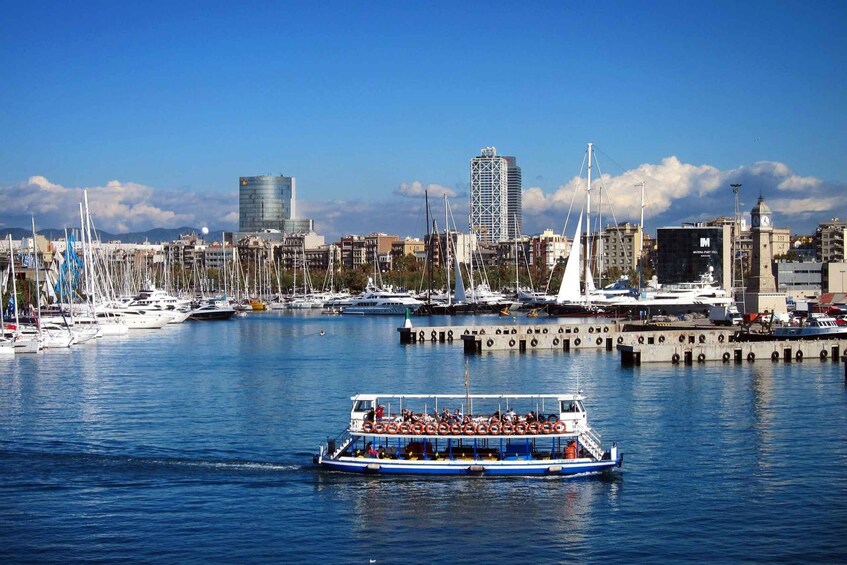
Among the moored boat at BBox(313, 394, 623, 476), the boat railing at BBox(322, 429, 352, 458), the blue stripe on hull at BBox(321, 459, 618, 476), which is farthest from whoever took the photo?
the boat railing at BBox(322, 429, 352, 458)

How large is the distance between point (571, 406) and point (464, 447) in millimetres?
4661

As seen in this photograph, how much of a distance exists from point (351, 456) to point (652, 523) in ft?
42.8

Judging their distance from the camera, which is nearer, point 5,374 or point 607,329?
Answer: point 5,374

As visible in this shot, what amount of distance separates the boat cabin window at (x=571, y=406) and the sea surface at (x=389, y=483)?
2903 millimetres

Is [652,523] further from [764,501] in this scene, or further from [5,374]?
[5,374]

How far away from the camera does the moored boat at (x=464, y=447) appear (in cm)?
4384

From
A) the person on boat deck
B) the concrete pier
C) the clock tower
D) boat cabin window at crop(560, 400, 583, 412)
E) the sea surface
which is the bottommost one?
the sea surface

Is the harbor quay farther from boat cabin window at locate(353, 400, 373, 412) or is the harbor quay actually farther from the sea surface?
boat cabin window at locate(353, 400, 373, 412)

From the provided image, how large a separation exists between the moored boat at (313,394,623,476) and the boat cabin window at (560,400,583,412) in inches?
0.5

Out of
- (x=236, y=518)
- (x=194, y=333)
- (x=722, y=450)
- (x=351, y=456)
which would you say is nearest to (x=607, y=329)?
(x=194, y=333)

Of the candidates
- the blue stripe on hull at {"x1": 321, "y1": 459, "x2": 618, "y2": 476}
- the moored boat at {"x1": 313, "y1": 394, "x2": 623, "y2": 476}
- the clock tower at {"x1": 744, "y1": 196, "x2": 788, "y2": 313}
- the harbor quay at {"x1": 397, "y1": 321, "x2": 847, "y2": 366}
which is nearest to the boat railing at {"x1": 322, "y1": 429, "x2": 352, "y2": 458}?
the moored boat at {"x1": 313, "y1": 394, "x2": 623, "y2": 476}

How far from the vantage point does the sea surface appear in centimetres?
3566

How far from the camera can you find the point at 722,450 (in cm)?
Answer: 4953

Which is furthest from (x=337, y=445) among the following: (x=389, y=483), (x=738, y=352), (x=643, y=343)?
(x=643, y=343)
